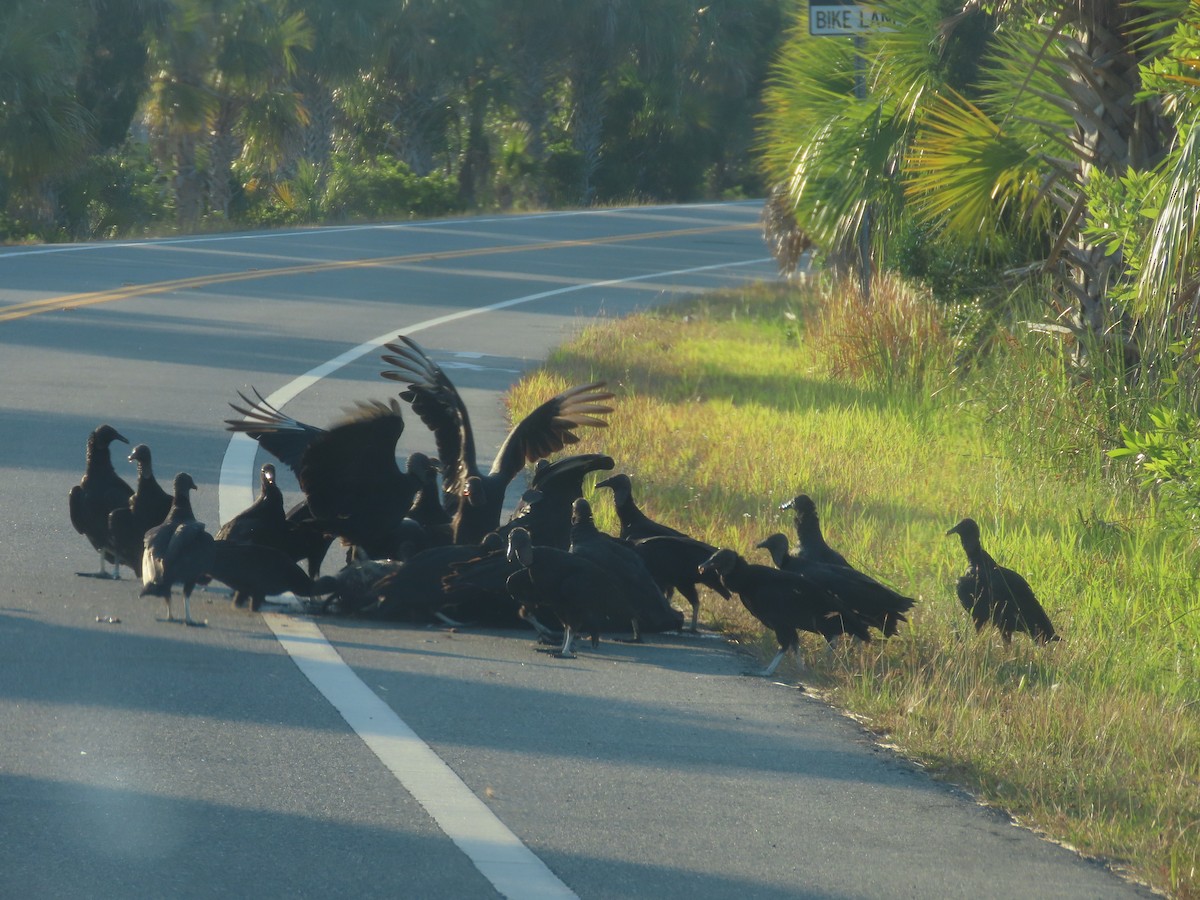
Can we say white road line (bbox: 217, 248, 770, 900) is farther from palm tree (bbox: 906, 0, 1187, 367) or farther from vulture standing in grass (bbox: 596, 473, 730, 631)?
palm tree (bbox: 906, 0, 1187, 367)

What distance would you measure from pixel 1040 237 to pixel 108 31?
29.1 m

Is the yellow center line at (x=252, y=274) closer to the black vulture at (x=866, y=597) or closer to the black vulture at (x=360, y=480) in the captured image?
the black vulture at (x=360, y=480)

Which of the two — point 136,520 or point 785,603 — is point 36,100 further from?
point 785,603

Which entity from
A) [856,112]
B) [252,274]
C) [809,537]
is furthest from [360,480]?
[252,274]

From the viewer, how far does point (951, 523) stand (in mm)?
9102

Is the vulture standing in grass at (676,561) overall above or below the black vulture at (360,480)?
below

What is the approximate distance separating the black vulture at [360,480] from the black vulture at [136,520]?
19.3 inches

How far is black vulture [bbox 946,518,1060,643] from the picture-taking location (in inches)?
263

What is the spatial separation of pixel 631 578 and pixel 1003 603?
150cm

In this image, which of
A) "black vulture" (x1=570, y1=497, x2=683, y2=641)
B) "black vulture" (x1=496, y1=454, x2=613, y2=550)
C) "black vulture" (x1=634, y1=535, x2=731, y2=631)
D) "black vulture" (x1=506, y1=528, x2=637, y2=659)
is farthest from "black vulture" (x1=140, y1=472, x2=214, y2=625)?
"black vulture" (x1=634, y1=535, x2=731, y2=631)

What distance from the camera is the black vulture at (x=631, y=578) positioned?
6703mm

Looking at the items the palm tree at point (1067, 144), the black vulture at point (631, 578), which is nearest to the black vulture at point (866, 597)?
the black vulture at point (631, 578)

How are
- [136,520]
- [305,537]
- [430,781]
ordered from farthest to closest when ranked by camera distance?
[305,537]
[136,520]
[430,781]

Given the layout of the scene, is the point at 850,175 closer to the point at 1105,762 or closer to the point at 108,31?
the point at 1105,762
